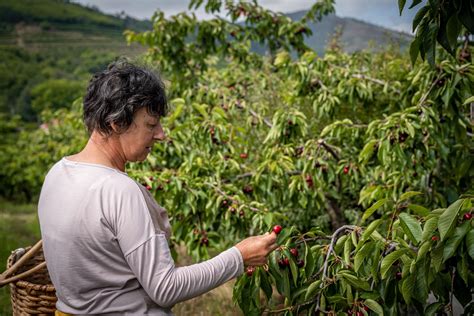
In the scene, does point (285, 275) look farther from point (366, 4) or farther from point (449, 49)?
point (366, 4)

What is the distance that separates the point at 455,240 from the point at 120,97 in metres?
1.03

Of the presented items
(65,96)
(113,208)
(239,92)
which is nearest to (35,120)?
(65,96)

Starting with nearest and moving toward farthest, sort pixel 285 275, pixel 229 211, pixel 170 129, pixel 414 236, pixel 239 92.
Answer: pixel 414 236
pixel 285 275
pixel 229 211
pixel 170 129
pixel 239 92

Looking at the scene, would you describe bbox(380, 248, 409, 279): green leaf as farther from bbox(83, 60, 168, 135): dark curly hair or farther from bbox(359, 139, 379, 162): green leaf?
bbox(359, 139, 379, 162): green leaf

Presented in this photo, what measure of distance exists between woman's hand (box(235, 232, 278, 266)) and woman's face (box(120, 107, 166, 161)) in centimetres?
42

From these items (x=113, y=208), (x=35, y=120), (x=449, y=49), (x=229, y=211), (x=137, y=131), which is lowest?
(x=35, y=120)

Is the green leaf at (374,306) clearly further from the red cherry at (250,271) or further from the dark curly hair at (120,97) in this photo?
the dark curly hair at (120,97)

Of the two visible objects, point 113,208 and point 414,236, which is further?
point 414,236

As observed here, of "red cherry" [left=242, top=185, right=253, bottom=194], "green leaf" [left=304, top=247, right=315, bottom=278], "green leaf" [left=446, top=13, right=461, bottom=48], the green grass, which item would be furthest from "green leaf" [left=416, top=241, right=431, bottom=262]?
the green grass

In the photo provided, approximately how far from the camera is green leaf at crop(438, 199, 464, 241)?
4.26ft

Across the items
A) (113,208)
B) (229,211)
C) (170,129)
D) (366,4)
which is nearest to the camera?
(113,208)

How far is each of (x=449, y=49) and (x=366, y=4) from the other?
2.98 m

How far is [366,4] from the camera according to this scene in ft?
14.1

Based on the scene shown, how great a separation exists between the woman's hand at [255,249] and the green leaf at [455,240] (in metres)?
0.52
